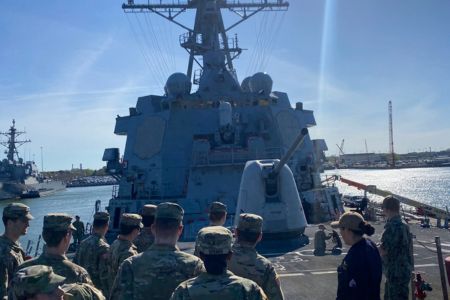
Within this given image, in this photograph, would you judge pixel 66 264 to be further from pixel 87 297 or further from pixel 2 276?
pixel 2 276

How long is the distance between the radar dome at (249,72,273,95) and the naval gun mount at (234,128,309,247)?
9878 mm

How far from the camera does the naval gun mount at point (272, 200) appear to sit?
10016mm

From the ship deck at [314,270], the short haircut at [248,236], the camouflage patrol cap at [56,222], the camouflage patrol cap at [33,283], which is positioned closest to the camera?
the camouflage patrol cap at [33,283]

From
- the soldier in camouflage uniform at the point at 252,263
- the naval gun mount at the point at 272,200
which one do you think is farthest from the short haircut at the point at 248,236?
the naval gun mount at the point at 272,200

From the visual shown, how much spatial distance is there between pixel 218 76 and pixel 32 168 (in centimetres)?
7051

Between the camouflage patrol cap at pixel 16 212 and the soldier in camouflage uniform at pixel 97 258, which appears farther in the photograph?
the soldier in camouflage uniform at pixel 97 258

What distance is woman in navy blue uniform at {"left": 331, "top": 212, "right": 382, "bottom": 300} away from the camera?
342 cm

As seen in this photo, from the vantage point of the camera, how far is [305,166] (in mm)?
18266

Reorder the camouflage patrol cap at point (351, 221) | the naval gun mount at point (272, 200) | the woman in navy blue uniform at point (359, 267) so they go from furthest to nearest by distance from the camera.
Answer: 1. the naval gun mount at point (272, 200)
2. the camouflage patrol cap at point (351, 221)
3. the woman in navy blue uniform at point (359, 267)

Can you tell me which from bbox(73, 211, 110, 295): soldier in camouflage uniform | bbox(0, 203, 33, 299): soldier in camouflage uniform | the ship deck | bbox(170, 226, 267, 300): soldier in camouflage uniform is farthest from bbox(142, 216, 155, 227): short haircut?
the ship deck

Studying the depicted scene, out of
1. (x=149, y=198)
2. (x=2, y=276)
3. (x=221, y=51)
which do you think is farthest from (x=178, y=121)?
(x=2, y=276)

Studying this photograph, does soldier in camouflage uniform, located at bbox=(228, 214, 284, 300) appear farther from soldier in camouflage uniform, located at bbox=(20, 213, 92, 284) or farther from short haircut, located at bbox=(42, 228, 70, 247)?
short haircut, located at bbox=(42, 228, 70, 247)

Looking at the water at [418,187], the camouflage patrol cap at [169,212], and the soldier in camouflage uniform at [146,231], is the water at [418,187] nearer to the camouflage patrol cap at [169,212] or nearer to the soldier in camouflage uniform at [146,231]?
the soldier in camouflage uniform at [146,231]

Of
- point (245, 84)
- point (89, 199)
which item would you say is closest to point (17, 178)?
point (89, 199)
